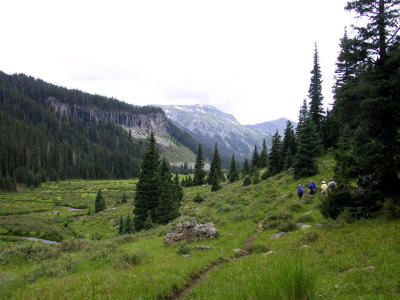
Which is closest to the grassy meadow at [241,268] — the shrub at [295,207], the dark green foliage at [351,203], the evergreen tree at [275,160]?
the dark green foliage at [351,203]

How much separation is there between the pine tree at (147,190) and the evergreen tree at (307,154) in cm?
2180

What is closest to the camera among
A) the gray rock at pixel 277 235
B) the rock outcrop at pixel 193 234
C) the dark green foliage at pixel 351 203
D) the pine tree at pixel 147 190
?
the dark green foliage at pixel 351 203

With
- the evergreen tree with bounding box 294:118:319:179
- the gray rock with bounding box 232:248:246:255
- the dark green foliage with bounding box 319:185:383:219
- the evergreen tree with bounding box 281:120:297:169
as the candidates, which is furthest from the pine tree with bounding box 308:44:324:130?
the gray rock with bounding box 232:248:246:255

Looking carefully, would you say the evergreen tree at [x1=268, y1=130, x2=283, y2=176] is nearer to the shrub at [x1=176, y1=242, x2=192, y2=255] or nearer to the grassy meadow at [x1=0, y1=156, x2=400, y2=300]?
the grassy meadow at [x1=0, y1=156, x2=400, y2=300]

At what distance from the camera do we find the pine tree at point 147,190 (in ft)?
118

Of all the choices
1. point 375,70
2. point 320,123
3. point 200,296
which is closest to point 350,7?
point 375,70

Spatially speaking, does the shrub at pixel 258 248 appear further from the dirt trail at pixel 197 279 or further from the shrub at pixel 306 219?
the shrub at pixel 306 219

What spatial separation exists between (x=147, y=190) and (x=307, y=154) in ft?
82.0

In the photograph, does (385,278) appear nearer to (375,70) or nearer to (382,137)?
(382,137)

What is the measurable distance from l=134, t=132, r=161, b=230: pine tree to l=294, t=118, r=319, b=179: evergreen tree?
858 inches

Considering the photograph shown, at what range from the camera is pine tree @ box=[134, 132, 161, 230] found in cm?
3603

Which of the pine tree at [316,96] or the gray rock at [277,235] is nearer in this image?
the gray rock at [277,235]

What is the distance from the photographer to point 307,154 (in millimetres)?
33031

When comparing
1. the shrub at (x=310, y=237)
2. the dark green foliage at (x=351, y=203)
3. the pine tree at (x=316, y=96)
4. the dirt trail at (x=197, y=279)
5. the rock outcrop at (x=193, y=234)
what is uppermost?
the pine tree at (x=316, y=96)
